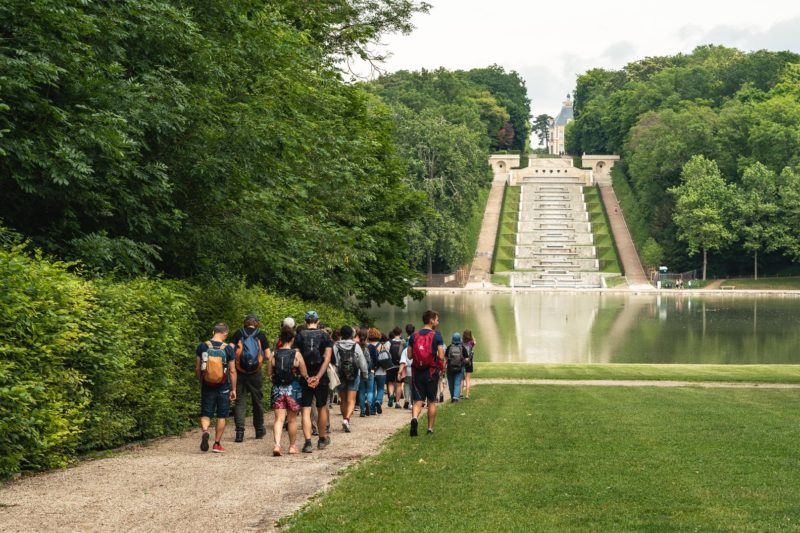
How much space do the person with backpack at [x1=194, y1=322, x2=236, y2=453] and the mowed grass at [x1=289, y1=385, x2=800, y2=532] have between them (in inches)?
76.1

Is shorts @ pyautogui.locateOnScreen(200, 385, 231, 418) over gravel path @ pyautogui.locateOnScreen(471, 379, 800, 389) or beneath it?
over

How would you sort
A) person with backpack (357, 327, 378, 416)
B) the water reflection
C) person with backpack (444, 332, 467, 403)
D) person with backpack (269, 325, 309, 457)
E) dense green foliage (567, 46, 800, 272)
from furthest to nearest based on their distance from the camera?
→ dense green foliage (567, 46, 800, 272), the water reflection, person with backpack (444, 332, 467, 403), person with backpack (357, 327, 378, 416), person with backpack (269, 325, 309, 457)

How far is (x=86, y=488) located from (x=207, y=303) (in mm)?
5838

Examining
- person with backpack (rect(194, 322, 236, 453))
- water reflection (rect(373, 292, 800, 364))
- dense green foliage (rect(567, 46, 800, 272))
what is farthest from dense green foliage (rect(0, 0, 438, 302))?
dense green foliage (rect(567, 46, 800, 272))

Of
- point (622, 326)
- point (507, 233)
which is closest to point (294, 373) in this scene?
point (622, 326)

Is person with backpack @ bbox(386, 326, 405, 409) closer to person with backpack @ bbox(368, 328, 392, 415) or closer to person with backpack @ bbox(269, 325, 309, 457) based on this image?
person with backpack @ bbox(368, 328, 392, 415)

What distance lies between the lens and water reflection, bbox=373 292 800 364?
1308 inches

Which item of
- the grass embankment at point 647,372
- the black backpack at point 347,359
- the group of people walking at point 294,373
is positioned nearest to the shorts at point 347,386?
the group of people walking at point 294,373

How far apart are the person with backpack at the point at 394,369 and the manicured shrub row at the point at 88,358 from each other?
145 inches

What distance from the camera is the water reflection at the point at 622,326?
33219 millimetres

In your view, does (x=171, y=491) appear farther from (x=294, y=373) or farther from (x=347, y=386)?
(x=347, y=386)

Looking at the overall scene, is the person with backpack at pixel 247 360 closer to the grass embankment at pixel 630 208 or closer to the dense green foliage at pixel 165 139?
the dense green foliage at pixel 165 139

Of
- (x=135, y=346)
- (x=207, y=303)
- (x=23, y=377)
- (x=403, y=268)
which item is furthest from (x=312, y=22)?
(x=23, y=377)

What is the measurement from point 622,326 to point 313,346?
33.8 m
